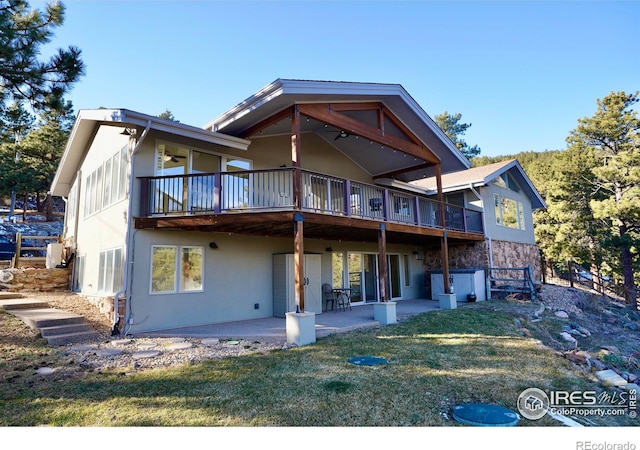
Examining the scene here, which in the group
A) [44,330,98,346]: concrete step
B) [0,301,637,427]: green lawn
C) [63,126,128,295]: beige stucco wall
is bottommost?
[0,301,637,427]: green lawn

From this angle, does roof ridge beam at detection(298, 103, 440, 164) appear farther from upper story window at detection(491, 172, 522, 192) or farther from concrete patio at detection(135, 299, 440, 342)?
upper story window at detection(491, 172, 522, 192)

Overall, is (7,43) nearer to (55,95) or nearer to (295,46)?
(55,95)

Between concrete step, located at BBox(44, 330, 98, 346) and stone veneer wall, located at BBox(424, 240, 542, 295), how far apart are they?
43.7 feet

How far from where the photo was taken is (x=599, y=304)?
56.3 ft

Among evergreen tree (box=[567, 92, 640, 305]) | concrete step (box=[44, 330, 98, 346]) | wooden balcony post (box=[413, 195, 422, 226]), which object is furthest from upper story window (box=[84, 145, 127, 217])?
evergreen tree (box=[567, 92, 640, 305])

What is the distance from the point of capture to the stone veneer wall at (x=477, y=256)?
1539 cm

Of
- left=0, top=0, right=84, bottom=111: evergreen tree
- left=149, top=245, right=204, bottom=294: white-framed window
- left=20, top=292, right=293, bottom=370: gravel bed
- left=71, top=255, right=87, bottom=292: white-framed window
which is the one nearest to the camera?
left=20, top=292, right=293, bottom=370: gravel bed

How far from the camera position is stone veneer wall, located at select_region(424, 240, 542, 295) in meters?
15.4

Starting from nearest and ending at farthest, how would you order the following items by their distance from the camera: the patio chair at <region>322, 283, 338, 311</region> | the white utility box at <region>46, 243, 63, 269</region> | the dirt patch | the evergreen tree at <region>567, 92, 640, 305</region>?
the dirt patch, the patio chair at <region>322, 283, 338, 311</region>, the white utility box at <region>46, 243, 63, 269</region>, the evergreen tree at <region>567, 92, 640, 305</region>

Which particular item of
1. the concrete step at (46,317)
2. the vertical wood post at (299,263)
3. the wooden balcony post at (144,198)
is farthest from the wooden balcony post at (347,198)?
the concrete step at (46,317)

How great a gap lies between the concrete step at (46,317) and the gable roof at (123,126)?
14.7 feet

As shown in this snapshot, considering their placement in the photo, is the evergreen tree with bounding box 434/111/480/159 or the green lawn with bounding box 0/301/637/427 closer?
the green lawn with bounding box 0/301/637/427
